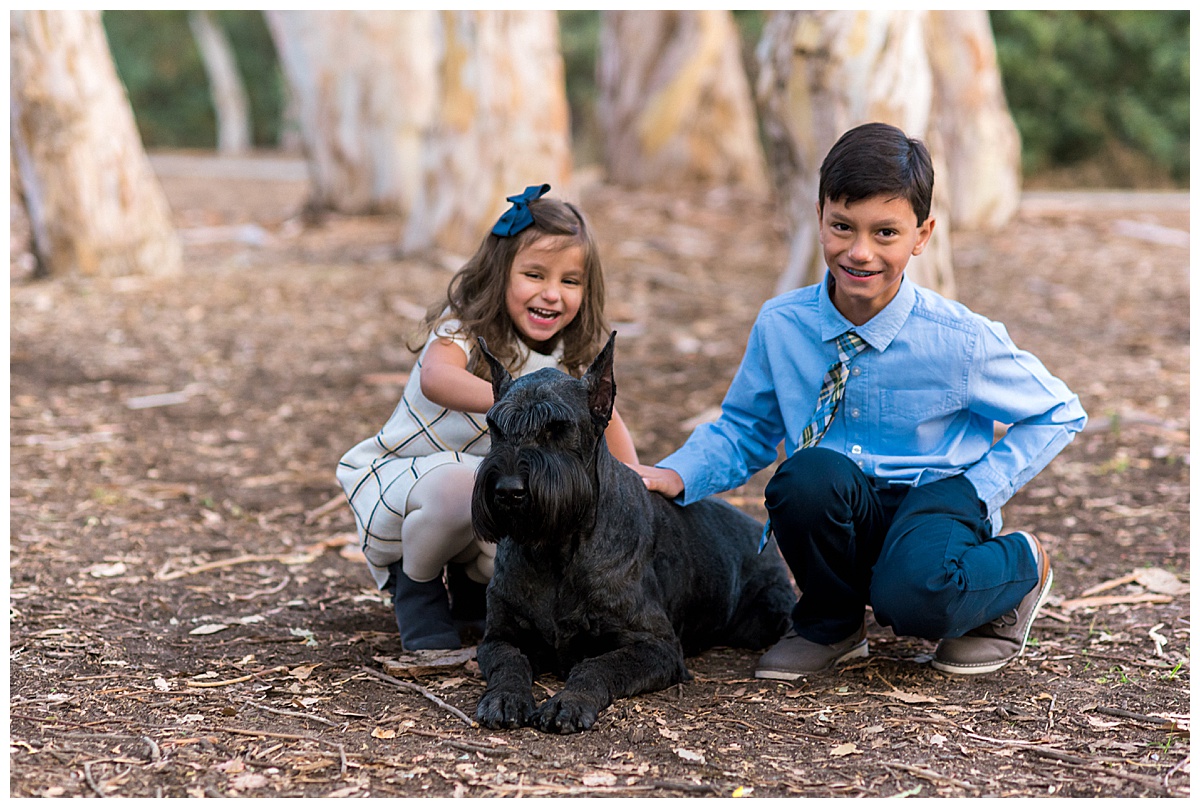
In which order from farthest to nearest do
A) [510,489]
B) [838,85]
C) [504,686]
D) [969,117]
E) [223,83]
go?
[223,83]
[969,117]
[838,85]
[504,686]
[510,489]

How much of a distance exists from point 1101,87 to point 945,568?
20.2 metres

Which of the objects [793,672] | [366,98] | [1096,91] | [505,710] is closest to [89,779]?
[505,710]

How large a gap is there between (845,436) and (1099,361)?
4762 millimetres

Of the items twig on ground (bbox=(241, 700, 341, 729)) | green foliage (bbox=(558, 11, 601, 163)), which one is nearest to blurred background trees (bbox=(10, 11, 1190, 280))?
twig on ground (bbox=(241, 700, 341, 729))

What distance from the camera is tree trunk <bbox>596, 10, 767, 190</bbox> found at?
14.4 m

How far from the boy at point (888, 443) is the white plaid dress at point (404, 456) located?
630mm

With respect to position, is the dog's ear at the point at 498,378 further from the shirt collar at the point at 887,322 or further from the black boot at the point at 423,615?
the shirt collar at the point at 887,322

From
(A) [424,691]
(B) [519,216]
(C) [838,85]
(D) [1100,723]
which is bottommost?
(D) [1100,723]

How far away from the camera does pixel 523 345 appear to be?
420 centimetres

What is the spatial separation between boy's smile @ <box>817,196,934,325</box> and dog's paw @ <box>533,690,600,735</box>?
1.50 meters

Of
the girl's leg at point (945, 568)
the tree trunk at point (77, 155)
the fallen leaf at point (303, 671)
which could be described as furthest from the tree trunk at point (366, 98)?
the girl's leg at point (945, 568)

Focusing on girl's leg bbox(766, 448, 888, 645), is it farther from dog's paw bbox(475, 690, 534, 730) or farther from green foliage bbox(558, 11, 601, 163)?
green foliage bbox(558, 11, 601, 163)

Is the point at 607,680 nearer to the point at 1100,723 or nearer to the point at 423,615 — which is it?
the point at 423,615

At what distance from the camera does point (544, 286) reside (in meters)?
4.09
